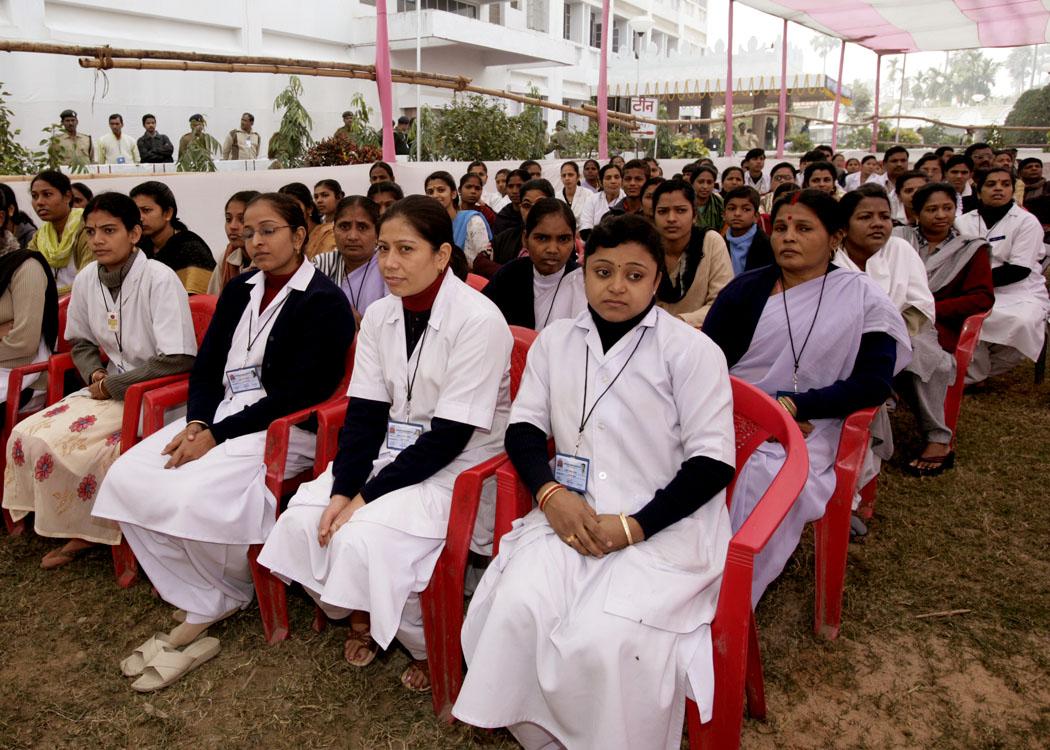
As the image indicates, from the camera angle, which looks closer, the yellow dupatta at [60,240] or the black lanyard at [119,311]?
the black lanyard at [119,311]

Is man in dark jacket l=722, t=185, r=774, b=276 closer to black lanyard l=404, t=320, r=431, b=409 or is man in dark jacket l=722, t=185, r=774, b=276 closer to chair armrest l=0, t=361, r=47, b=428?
black lanyard l=404, t=320, r=431, b=409

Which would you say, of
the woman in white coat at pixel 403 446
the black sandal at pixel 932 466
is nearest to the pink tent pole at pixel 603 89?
the black sandal at pixel 932 466

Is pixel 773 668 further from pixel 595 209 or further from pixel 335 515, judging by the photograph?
pixel 595 209

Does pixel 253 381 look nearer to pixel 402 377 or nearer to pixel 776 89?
pixel 402 377

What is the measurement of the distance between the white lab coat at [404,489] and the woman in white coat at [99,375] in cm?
105

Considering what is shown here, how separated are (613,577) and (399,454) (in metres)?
0.82

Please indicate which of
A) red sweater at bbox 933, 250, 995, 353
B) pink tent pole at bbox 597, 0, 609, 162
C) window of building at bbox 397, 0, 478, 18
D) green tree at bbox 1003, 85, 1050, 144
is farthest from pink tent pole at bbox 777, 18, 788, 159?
green tree at bbox 1003, 85, 1050, 144

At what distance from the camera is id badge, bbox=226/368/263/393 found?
9.29 ft

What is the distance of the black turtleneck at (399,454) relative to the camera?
7.52 feet

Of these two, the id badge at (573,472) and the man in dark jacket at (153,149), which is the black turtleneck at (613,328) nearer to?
the id badge at (573,472)

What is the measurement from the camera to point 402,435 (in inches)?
96.7

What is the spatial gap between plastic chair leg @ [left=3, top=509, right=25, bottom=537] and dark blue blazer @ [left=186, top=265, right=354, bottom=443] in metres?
1.20

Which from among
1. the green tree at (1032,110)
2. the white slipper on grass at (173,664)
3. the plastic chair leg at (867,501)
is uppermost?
the green tree at (1032,110)

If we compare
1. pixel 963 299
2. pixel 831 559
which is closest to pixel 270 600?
pixel 831 559
